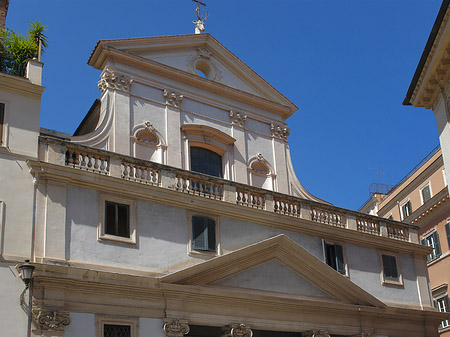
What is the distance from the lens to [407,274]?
25922mm

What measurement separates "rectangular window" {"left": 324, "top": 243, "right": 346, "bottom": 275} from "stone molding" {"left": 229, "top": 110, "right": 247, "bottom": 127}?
5981 millimetres

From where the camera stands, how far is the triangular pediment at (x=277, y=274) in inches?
810

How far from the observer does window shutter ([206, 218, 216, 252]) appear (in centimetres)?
2117

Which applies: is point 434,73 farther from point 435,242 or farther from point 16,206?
point 16,206

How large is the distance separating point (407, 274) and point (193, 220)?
9.58 m

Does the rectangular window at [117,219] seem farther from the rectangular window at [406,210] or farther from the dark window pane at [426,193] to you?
the rectangular window at [406,210]

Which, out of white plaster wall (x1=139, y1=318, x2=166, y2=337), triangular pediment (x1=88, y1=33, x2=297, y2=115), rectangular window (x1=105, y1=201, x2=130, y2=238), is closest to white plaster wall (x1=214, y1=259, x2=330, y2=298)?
white plaster wall (x1=139, y1=318, x2=166, y2=337)

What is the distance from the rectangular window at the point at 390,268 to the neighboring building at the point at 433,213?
7629 mm

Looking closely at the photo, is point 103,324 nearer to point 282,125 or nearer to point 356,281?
point 356,281

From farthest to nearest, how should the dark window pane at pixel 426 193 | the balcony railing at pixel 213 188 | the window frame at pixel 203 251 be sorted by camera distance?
the dark window pane at pixel 426 193 < the window frame at pixel 203 251 < the balcony railing at pixel 213 188

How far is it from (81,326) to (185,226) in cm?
462

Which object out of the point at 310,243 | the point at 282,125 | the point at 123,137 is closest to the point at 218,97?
the point at 282,125

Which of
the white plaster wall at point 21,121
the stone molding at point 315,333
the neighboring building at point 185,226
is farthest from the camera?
the stone molding at point 315,333

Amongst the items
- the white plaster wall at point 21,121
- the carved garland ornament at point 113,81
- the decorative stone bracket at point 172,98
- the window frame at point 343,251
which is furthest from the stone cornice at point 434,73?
the white plaster wall at point 21,121
